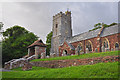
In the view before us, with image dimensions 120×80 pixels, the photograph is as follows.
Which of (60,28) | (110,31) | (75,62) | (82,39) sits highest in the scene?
(60,28)

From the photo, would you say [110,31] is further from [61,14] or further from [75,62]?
[61,14]

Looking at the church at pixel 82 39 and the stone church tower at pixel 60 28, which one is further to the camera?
the stone church tower at pixel 60 28

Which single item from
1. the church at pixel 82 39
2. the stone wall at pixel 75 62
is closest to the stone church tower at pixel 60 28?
the church at pixel 82 39

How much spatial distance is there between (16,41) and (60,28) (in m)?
14.1

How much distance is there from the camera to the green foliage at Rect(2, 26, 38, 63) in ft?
92.2

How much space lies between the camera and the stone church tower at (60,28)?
37281mm

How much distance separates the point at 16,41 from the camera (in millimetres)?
33094

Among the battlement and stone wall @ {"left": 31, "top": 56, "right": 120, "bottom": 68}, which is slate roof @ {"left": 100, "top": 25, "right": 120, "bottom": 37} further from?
the battlement

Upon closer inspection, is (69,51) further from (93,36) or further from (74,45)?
(93,36)

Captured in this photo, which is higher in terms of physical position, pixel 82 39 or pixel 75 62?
pixel 82 39

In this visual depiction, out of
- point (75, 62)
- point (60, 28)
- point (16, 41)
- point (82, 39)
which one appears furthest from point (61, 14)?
point (75, 62)

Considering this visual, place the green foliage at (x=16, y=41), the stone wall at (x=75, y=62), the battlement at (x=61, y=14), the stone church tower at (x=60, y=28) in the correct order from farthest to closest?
the battlement at (x=61, y=14) < the stone church tower at (x=60, y=28) < the green foliage at (x=16, y=41) < the stone wall at (x=75, y=62)

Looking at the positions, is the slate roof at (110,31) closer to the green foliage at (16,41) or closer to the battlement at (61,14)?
the battlement at (61,14)

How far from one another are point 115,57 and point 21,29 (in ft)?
107
